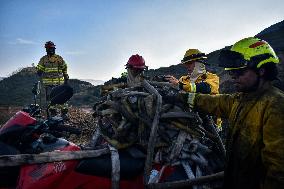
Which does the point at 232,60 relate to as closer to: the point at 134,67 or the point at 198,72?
the point at 198,72

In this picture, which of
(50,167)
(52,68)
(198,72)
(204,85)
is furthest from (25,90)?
(50,167)

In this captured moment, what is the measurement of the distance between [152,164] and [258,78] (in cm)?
146

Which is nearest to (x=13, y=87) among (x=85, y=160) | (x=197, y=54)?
(x=197, y=54)

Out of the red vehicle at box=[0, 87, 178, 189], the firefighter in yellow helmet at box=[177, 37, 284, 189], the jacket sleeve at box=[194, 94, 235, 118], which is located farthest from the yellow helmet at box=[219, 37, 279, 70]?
the red vehicle at box=[0, 87, 178, 189]

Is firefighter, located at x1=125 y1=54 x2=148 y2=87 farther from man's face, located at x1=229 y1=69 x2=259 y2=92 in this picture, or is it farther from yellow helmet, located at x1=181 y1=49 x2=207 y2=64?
man's face, located at x1=229 y1=69 x2=259 y2=92

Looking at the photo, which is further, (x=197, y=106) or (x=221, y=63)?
(x=197, y=106)

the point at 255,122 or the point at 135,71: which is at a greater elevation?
the point at 135,71

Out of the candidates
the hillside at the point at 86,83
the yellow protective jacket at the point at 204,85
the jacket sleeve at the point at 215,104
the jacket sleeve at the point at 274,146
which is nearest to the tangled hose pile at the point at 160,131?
the jacket sleeve at the point at 215,104

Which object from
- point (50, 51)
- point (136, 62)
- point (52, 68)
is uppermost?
point (50, 51)

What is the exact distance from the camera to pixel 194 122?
162 inches

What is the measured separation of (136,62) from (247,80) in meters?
5.34

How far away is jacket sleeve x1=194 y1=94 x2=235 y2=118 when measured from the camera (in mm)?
3939

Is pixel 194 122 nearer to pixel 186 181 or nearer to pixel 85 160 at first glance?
pixel 186 181

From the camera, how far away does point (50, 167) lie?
3.52m
